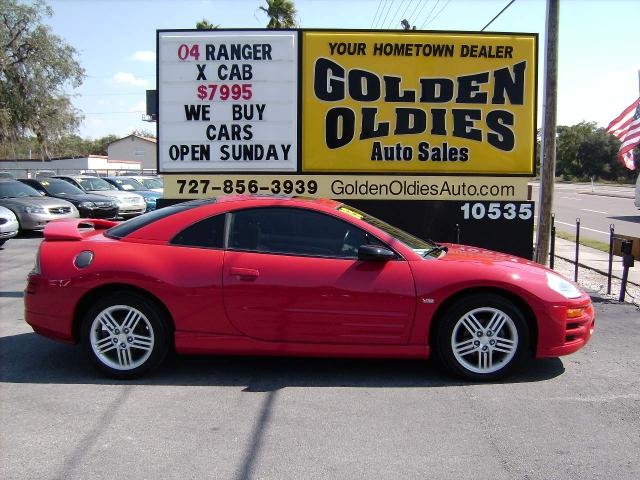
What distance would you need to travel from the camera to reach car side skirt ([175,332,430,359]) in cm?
481

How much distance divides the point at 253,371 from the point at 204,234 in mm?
1225

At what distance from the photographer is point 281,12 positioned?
28.0 m

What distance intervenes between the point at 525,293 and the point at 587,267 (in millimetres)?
6731

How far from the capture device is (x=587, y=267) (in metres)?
10.7

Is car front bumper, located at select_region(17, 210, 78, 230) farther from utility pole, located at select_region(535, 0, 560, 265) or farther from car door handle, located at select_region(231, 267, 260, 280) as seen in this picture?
car door handle, located at select_region(231, 267, 260, 280)

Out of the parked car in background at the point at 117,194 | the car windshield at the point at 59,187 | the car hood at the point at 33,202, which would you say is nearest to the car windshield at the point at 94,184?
the parked car in background at the point at 117,194

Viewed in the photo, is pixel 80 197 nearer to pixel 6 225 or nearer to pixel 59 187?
pixel 59 187

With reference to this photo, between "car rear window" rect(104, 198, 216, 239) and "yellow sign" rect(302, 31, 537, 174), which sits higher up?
"yellow sign" rect(302, 31, 537, 174)

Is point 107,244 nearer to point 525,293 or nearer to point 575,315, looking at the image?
point 525,293

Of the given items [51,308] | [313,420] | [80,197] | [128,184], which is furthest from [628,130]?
[128,184]

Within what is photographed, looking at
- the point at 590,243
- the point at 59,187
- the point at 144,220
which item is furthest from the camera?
the point at 59,187

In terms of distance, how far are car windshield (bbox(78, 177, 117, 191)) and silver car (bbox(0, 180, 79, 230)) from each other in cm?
375

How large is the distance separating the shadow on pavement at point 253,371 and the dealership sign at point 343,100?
133 inches

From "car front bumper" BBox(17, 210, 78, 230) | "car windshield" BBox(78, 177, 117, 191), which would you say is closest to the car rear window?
"car front bumper" BBox(17, 210, 78, 230)
